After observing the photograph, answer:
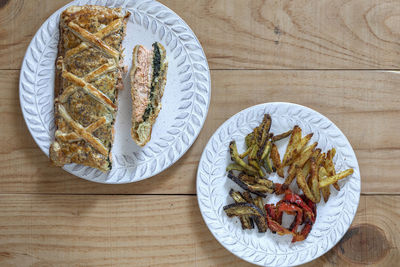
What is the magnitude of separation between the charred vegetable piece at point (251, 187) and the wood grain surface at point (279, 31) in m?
0.71

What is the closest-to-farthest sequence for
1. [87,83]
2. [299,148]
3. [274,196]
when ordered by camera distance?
1. [87,83]
2. [299,148]
3. [274,196]

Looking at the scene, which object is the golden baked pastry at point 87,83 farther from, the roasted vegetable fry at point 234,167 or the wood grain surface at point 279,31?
the roasted vegetable fry at point 234,167

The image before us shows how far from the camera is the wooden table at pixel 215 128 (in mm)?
2658

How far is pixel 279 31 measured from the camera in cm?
266

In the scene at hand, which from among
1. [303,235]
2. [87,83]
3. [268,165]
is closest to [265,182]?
[268,165]

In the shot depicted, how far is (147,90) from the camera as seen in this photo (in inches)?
99.7

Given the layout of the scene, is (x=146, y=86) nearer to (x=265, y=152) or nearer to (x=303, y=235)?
(x=265, y=152)

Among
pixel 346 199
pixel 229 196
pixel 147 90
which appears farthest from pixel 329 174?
pixel 147 90

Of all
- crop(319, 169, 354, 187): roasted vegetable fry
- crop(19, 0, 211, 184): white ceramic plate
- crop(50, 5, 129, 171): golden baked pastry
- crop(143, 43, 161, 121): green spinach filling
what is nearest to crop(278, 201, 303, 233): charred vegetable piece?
crop(319, 169, 354, 187): roasted vegetable fry

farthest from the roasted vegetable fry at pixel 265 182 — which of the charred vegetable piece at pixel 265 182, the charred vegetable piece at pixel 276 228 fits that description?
the charred vegetable piece at pixel 276 228

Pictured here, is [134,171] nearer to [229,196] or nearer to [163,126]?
[163,126]

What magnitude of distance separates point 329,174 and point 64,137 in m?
1.61

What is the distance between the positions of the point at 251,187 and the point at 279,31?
1015 mm

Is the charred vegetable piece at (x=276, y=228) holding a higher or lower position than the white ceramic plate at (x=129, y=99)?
lower
